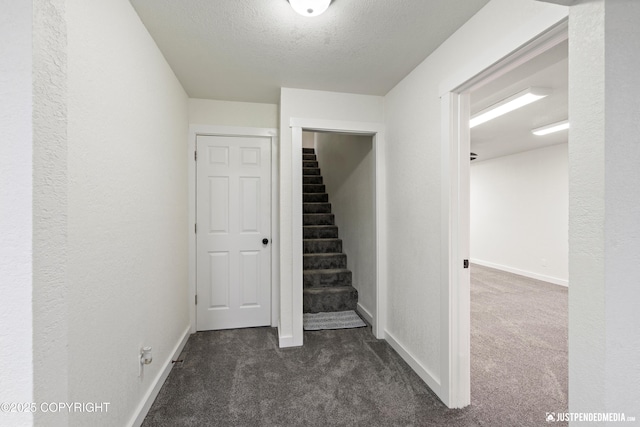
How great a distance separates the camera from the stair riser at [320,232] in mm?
4066

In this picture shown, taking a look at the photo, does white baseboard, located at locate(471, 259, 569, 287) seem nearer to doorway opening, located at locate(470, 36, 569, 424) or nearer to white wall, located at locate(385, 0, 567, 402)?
doorway opening, located at locate(470, 36, 569, 424)

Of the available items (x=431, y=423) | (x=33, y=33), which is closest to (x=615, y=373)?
(x=431, y=423)

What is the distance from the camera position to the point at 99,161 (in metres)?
1.24

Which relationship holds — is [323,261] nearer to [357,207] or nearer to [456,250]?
[357,207]

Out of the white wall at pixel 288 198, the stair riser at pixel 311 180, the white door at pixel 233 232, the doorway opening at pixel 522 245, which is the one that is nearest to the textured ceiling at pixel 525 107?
the doorway opening at pixel 522 245

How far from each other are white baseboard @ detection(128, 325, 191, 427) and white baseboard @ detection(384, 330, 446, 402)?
183cm

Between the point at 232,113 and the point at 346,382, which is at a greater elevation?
the point at 232,113

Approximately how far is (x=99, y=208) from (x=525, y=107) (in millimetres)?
3832

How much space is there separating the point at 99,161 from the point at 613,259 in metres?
1.96

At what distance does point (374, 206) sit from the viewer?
2.77 metres

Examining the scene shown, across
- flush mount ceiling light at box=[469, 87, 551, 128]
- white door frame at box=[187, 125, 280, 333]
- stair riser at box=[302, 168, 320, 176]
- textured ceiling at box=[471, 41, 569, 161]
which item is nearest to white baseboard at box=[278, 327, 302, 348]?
white door frame at box=[187, 125, 280, 333]

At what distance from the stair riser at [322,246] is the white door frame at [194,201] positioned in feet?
3.04

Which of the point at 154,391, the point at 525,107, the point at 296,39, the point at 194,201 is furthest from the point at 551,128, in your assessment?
the point at 154,391

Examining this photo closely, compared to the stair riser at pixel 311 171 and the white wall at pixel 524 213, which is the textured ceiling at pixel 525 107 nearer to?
the white wall at pixel 524 213
